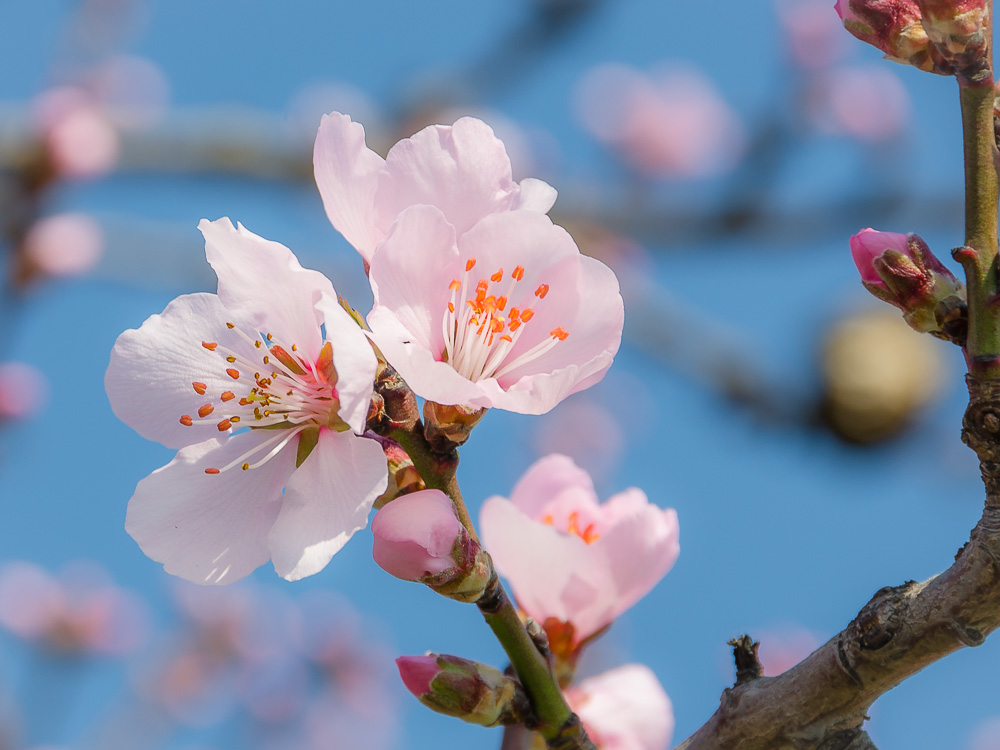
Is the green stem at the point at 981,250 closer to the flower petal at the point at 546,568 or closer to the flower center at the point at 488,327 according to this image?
the flower center at the point at 488,327

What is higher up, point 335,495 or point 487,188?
point 487,188

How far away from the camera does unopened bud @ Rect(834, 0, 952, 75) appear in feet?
2.69

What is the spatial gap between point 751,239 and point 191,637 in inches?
136

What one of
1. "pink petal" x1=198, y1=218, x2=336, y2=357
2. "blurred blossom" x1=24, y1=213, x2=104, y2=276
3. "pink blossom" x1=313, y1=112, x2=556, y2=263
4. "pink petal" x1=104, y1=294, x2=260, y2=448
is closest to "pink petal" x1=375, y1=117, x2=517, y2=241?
"pink blossom" x1=313, y1=112, x2=556, y2=263

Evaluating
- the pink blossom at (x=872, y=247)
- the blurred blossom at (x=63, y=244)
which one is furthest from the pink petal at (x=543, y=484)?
the blurred blossom at (x=63, y=244)

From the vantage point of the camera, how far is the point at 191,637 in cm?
508

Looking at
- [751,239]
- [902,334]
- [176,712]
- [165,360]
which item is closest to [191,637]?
[176,712]

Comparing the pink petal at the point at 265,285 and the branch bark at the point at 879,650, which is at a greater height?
the pink petal at the point at 265,285

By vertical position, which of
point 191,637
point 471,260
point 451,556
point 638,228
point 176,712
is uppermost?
point 638,228

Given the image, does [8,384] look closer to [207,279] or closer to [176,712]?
[207,279]

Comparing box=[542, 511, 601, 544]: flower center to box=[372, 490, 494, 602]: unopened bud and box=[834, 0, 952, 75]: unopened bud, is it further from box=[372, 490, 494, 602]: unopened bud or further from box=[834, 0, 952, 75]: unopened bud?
box=[834, 0, 952, 75]: unopened bud

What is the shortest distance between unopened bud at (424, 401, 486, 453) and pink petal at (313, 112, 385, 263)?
17cm

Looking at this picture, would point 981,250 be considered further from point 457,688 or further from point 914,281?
point 457,688

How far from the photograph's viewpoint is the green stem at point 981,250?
0.73 meters
